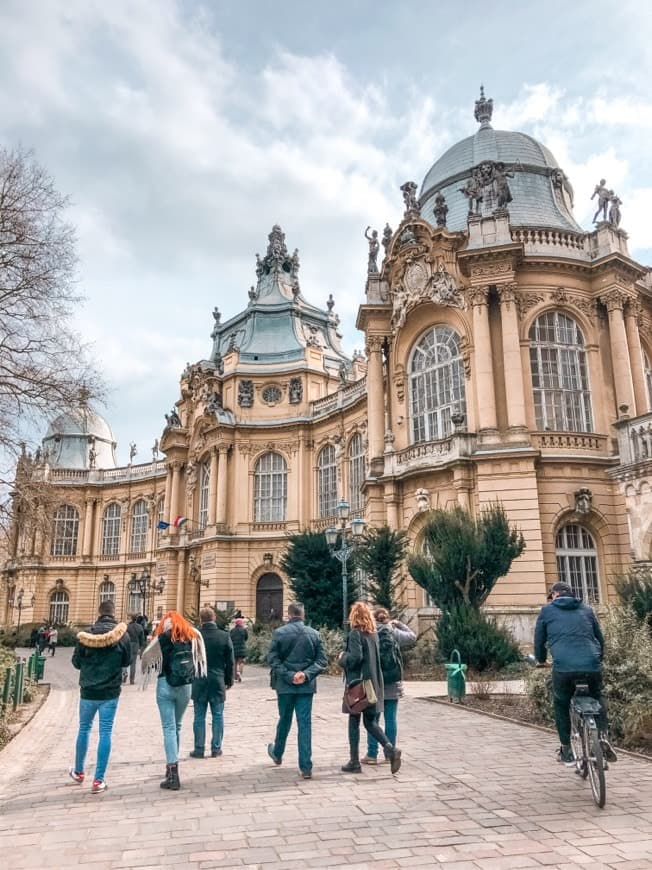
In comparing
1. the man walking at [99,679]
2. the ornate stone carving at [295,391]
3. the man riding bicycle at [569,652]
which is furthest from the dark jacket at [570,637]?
the ornate stone carving at [295,391]

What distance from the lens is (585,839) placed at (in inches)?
211

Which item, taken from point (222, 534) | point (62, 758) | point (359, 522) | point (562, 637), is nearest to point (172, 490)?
point (222, 534)

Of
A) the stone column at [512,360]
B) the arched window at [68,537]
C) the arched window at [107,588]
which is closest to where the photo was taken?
the stone column at [512,360]

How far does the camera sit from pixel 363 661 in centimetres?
773

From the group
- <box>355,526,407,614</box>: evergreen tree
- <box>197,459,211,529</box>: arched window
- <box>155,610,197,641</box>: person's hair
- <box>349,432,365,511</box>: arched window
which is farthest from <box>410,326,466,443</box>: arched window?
<box>197,459,211,529</box>: arched window

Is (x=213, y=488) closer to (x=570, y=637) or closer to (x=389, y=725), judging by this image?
(x=389, y=725)

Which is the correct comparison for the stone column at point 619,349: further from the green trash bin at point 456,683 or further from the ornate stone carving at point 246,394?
the ornate stone carving at point 246,394

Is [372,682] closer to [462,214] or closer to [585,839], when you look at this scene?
[585,839]

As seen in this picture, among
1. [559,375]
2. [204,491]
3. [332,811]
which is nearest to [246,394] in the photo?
[204,491]

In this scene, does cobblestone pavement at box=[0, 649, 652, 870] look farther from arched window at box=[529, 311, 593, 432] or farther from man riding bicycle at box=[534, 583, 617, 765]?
arched window at box=[529, 311, 593, 432]

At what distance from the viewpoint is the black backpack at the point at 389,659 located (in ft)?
26.6

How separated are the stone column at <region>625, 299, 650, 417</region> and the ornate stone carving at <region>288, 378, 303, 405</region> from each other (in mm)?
19403

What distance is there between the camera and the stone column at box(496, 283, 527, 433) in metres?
23.0

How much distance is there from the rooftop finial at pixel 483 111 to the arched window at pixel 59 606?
43.2 meters
